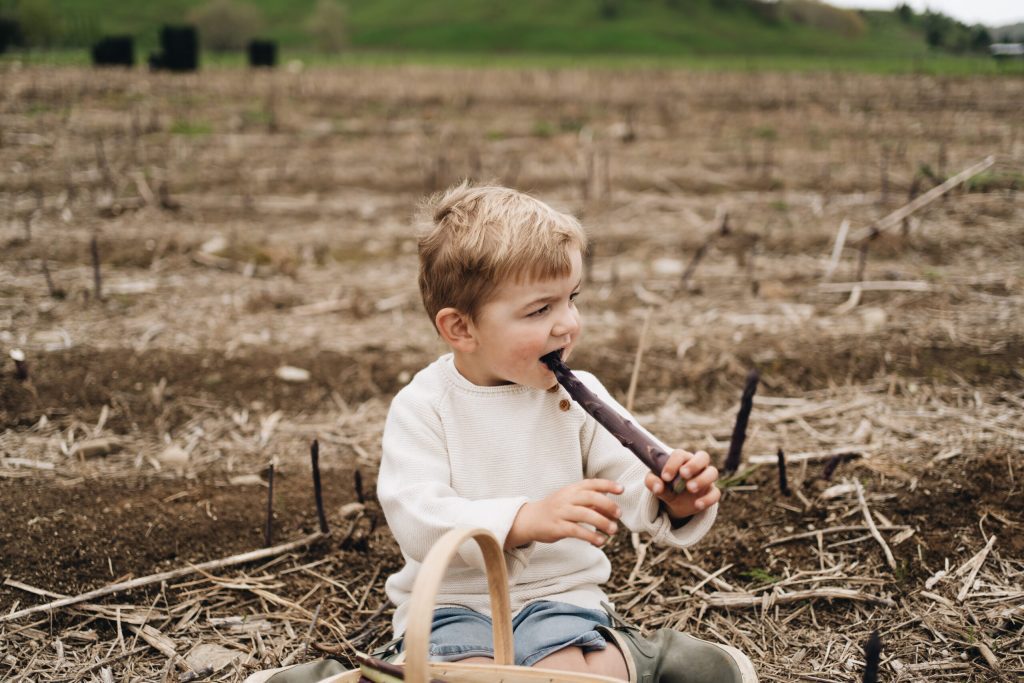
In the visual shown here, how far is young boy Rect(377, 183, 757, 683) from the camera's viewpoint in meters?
1.85

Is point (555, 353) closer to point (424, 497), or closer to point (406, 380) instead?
point (424, 497)

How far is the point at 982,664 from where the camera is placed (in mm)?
2100

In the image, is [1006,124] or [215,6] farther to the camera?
[215,6]

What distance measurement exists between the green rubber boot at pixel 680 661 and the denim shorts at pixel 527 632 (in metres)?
0.06

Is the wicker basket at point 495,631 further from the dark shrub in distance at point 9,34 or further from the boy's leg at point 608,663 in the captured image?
the dark shrub in distance at point 9,34

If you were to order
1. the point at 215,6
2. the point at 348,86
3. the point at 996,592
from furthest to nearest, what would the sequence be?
the point at 215,6 → the point at 348,86 → the point at 996,592

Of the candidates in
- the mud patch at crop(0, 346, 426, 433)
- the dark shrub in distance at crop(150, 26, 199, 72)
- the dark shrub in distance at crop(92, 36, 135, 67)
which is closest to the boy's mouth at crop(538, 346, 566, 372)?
the mud patch at crop(0, 346, 426, 433)

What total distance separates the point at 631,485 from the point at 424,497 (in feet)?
1.71

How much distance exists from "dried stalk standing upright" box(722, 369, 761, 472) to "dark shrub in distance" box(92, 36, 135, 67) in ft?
67.6

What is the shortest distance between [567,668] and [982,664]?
1145 mm

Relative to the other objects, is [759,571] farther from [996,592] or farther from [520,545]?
[520,545]

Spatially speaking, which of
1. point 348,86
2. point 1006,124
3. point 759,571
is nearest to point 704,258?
point 759,571

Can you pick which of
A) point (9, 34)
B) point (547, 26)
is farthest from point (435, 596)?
point (547, 26)

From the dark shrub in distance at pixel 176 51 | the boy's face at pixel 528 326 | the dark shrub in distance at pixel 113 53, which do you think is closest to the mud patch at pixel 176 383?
the boy's face at pixel 528 326
